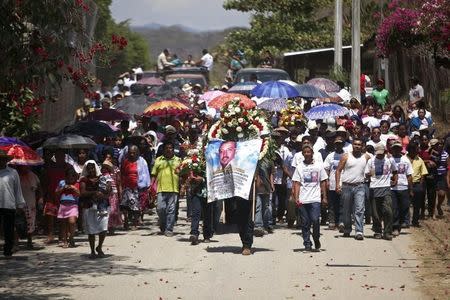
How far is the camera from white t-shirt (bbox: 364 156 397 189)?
21.2 m

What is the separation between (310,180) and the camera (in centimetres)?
1955

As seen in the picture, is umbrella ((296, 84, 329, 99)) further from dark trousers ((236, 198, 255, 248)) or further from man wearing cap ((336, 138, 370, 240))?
dark trousers ((236, 198, 255, 248))

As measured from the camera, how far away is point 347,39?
48.5 metres

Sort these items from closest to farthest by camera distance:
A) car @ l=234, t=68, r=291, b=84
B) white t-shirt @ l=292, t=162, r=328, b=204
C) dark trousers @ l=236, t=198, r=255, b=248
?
dark trousers @ l=236, t=198, r=255, b=248 → white t-shirt @ l=292, t=162, r=328, b=204 → car @ l=234, t=68, r=291, b=84

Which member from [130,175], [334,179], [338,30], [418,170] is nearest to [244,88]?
[338,30]

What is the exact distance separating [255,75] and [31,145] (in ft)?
52.8

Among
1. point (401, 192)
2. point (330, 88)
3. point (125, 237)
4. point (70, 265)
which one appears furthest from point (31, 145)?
point (330, 88)

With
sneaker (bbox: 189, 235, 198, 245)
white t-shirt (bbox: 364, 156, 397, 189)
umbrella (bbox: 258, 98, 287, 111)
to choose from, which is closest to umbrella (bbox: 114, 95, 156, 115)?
umbrella (bbox: 258, 98, 287, 111)

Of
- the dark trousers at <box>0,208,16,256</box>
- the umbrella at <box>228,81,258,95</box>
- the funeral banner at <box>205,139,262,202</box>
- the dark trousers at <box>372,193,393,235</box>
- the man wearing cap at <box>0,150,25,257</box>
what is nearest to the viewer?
the man wearing cap at <box>0,150,25,257</box>

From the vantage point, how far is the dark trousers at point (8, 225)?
717 inches

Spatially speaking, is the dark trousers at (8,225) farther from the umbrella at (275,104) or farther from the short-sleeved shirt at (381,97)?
the short-sleeved shirt at (381,97)

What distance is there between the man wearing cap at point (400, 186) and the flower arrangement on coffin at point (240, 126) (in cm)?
309

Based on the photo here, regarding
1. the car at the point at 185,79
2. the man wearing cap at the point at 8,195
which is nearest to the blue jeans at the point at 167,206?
the man wearing cap at the point at 8,195

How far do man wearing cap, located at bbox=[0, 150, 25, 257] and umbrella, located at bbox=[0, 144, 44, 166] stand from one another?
31.9 inches
